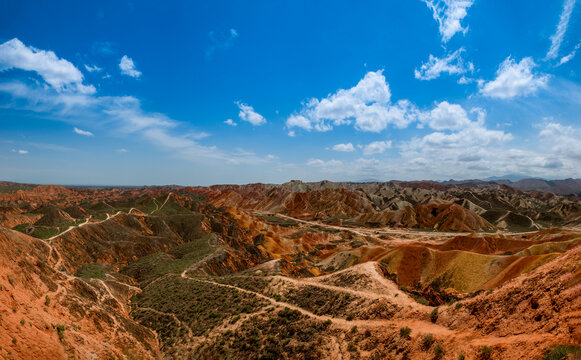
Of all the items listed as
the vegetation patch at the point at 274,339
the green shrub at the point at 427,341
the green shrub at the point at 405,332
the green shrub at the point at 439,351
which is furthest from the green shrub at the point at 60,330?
the green shrub at the point at 439,351

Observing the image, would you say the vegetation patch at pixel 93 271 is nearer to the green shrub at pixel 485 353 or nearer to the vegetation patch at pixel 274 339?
the vegetation patch at pixel 274 339

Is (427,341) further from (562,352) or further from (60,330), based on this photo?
(60,330)

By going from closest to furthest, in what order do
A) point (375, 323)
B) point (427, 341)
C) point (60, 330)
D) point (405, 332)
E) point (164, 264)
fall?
point (427, 341)
point (405, 332)
point (60, 330)
point (375, 323)
point (164, 264)

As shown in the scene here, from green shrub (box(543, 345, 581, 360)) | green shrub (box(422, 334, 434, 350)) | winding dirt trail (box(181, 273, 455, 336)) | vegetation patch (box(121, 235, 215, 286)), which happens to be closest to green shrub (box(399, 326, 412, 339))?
winding dirt trail (box(181, 273, 455, 336))

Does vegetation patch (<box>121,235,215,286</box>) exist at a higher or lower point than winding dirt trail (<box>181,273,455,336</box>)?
lower

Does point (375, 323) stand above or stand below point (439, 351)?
below

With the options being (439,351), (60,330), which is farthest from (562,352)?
(60,330)

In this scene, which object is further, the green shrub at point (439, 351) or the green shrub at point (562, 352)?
the green shrub at point (439, 351)

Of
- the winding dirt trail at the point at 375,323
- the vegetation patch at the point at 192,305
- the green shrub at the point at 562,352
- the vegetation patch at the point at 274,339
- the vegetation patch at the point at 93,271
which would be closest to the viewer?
the green shrub at the point at 562,352

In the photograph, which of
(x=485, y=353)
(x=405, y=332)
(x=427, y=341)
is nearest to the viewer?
(x=485, y=353)

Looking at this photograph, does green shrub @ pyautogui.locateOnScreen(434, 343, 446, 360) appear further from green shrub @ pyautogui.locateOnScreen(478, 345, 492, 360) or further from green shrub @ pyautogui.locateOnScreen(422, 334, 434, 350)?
green shrub @ pyautogui.locateOnScreen(478, 345, 492, 360)
